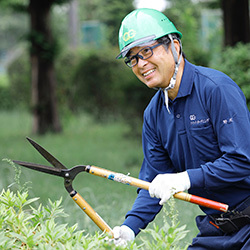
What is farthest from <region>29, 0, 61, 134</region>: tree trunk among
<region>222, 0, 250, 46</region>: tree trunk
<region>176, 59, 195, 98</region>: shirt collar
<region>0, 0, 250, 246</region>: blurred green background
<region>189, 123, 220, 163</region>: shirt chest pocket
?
<region>189, 123, 220, 163</region>: shirt chest pocket

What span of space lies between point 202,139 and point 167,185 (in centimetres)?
37

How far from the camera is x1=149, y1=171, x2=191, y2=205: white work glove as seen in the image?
244 cm

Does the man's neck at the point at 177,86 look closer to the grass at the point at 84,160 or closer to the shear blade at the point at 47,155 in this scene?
the shear blade at the point at 47,155

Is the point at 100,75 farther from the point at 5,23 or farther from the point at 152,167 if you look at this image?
the point at 5,23

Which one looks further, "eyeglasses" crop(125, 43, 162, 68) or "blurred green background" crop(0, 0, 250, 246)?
"blurred green background" crop(0, 0, 250, 246)

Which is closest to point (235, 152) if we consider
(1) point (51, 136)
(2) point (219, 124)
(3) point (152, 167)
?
(2) point (219, 124)

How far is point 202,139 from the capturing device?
8.75 feet

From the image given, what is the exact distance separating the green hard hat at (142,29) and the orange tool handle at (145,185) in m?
0.67

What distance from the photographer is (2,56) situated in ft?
151

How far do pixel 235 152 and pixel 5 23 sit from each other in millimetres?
38177

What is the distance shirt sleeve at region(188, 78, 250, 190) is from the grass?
0.95 metres

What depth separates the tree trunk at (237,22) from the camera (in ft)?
26.8

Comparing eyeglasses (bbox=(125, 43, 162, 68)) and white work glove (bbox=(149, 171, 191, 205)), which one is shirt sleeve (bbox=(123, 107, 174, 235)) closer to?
eyeglasses (bbox=(125, 43, 162, 68))

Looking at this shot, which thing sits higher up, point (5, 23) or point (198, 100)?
point (5, 23)
